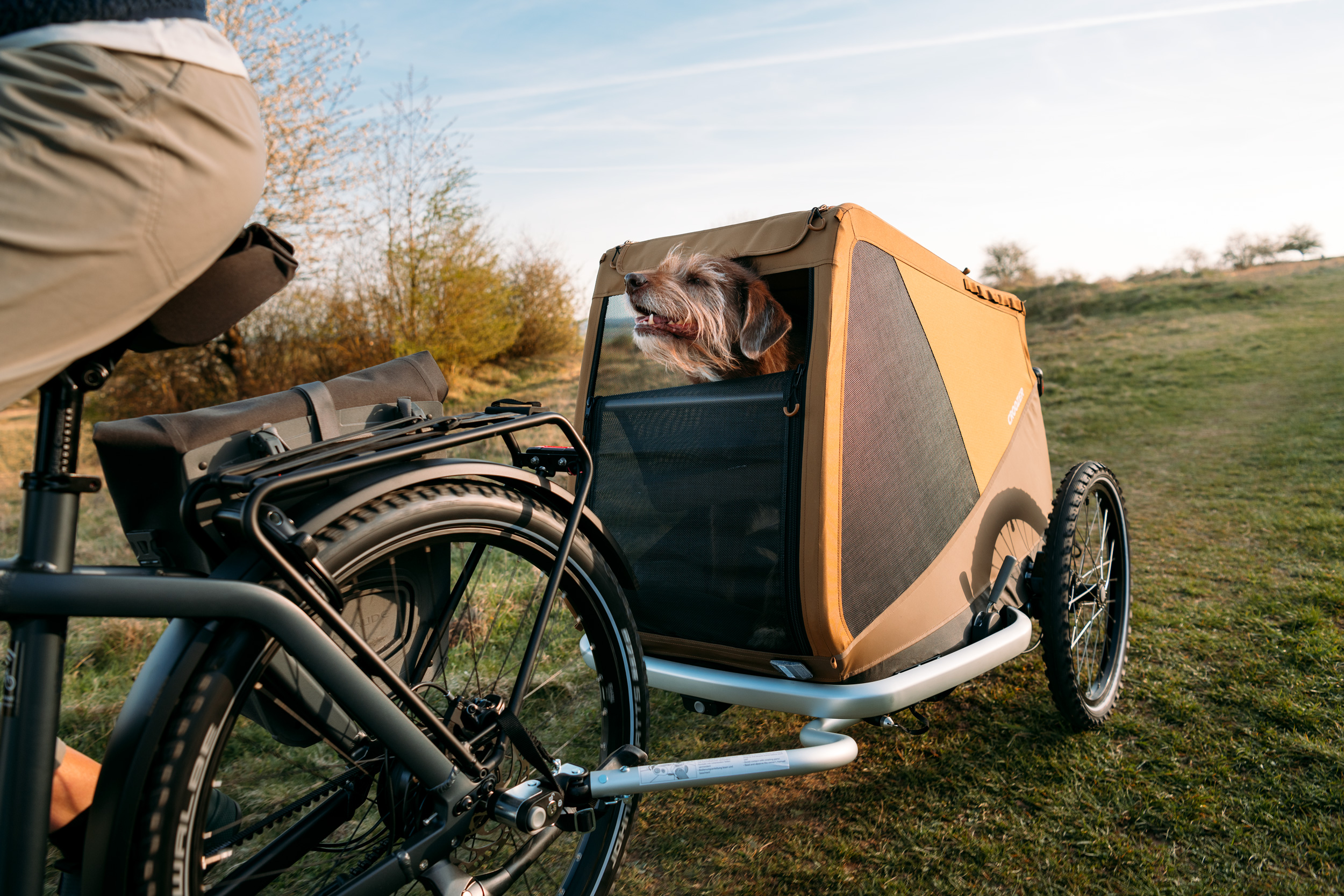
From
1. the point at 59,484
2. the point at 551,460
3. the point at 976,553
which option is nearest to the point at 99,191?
the point at 59,484

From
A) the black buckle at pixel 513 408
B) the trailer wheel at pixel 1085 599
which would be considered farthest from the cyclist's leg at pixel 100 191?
the trailer wheel at pixel 1085 599

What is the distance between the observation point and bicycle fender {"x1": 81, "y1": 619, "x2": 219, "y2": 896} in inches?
44.3

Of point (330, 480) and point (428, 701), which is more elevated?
point (330, 480)

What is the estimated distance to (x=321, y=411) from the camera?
159 cm

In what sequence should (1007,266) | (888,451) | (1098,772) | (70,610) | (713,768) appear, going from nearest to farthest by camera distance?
(70,610) → (713,768) → (888,451) → (1098,772) → (1007,266)

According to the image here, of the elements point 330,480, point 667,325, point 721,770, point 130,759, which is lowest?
point 721,770

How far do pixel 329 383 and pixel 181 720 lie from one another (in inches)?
29.9

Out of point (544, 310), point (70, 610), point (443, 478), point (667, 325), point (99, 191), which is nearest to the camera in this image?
point (99, 191)

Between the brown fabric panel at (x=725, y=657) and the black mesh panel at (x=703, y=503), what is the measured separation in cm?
2

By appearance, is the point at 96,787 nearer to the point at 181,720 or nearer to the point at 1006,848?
the point at 181,720

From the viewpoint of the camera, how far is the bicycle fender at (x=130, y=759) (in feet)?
3.69

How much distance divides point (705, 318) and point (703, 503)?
702 millimetres

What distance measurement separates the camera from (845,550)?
2.04 m

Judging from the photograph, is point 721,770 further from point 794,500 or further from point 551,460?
point 551,460
